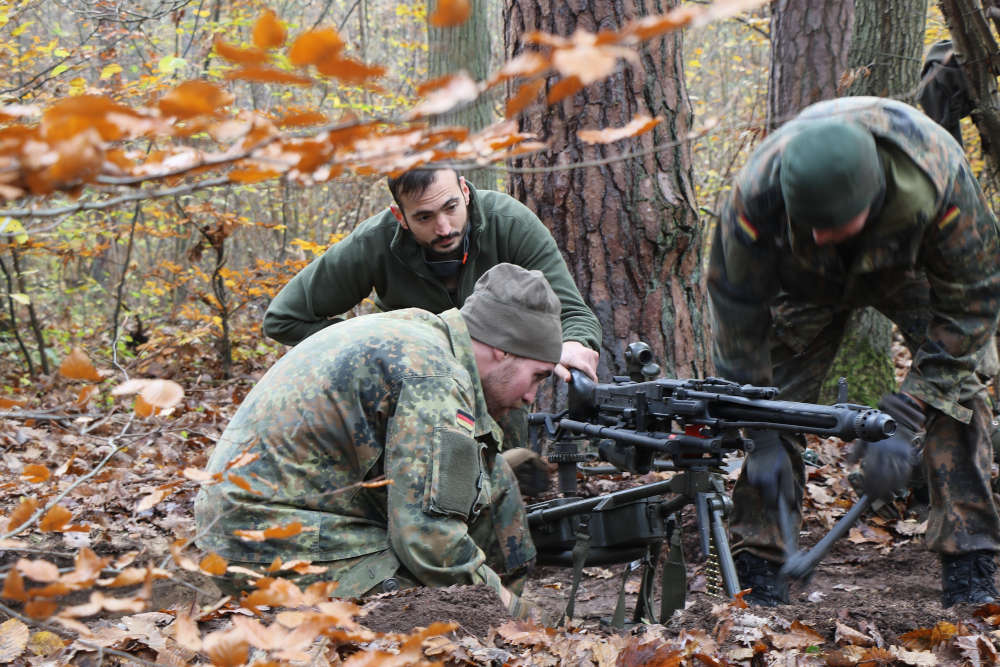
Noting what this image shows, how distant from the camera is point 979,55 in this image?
5.03 metres

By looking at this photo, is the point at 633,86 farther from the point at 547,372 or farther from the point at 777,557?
the point at 777,557

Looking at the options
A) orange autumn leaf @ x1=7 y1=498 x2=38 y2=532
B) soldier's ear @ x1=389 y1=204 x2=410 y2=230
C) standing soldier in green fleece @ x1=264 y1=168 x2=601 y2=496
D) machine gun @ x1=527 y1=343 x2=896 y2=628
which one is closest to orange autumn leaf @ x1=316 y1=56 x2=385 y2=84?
orange autumn leaf @ x1=7 y1=498 x2=38 y2=532

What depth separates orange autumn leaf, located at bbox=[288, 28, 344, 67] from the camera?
109cm

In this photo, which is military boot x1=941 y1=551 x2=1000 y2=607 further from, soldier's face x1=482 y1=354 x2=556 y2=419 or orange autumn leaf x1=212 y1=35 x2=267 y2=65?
orange autumn leaf x1=212 y1=35 x2=267 y2=65

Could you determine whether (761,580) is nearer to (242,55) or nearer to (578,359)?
(578,359)

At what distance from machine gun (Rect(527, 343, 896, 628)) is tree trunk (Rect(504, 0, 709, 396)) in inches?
55.6

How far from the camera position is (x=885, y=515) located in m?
5.14

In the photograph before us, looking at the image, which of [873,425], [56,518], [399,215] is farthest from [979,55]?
[56,518]

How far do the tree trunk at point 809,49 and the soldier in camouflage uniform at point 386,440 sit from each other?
4.10m

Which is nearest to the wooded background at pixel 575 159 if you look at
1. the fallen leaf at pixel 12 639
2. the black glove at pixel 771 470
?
the fallen leaf at pixel 12 639

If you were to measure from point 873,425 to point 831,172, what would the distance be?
91cm

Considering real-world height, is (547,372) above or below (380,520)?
above

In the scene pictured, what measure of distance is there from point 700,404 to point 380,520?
1.31 m

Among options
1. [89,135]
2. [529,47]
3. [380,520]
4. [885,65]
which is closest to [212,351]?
[529,47]
